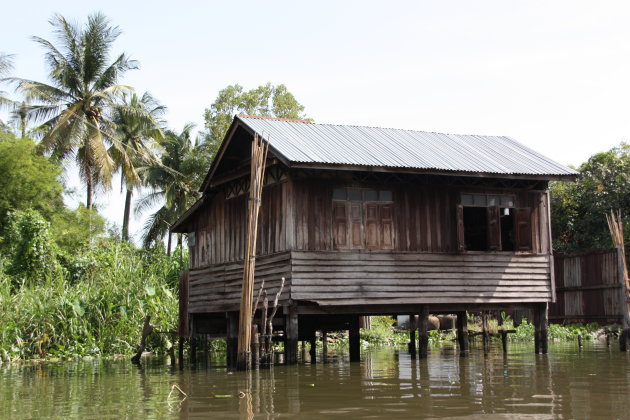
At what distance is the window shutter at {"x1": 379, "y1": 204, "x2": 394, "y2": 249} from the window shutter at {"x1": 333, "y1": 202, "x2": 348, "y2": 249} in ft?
2.69

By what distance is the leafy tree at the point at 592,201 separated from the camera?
101 ft

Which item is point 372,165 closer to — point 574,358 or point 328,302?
point 328,302

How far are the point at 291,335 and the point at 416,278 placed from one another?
2998 millimetres

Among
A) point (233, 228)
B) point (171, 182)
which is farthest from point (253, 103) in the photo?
point (233, 228)

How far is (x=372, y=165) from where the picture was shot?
1641cm

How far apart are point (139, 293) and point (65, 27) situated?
1524cm

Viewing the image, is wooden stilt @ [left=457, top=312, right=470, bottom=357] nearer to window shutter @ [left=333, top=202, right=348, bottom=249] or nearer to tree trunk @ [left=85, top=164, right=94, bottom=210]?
window shutter @ [left=333, top=202, right=348, bottom=249]

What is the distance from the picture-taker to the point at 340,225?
17.0 m

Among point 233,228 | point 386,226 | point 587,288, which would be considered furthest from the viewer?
point 587,288

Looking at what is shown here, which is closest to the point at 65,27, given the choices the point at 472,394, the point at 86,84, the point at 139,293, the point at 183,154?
the point at 86,84

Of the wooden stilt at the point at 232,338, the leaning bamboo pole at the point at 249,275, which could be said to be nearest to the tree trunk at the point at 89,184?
the wooden stilt at the point at 232,338

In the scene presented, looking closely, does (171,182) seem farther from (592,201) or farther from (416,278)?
(416,278)

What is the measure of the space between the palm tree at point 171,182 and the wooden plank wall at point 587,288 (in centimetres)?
1884

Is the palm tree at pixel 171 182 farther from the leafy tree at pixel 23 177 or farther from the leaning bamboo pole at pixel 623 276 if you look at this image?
the leaning bamboo pole at pixel 623 276
